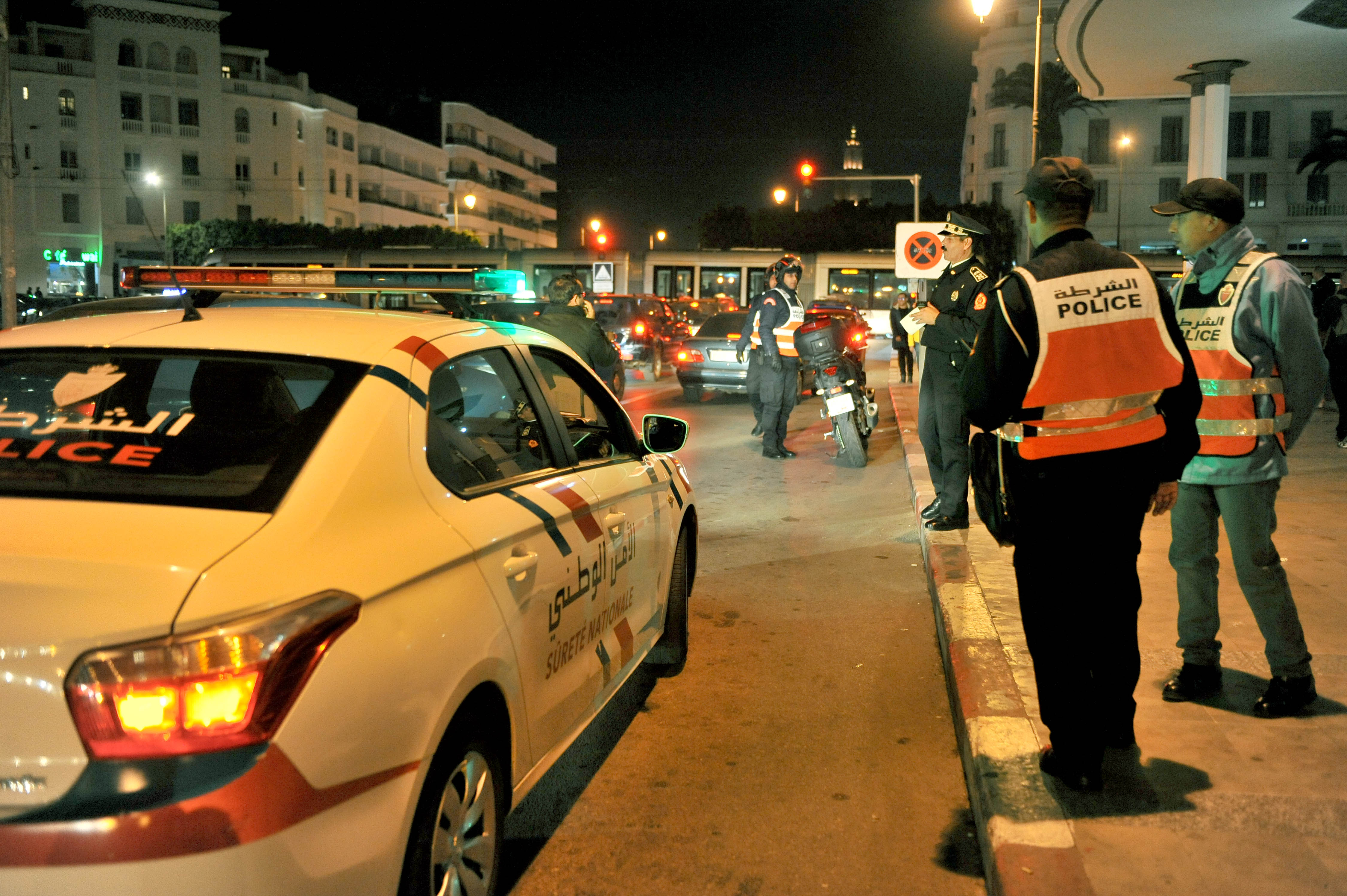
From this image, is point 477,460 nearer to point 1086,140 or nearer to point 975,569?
point 975,569

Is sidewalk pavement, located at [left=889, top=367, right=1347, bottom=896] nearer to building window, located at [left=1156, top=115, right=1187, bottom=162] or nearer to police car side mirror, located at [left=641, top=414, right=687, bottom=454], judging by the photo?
police car side mirror, located at [left=641, top=414, right=687, bottom=454]

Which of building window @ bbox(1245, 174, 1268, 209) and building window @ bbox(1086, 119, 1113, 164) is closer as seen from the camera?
building window @ bbox(1245, 174, 1268, 209)

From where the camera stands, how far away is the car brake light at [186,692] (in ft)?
6.77

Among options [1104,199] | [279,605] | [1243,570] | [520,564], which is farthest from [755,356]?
[1104,199]

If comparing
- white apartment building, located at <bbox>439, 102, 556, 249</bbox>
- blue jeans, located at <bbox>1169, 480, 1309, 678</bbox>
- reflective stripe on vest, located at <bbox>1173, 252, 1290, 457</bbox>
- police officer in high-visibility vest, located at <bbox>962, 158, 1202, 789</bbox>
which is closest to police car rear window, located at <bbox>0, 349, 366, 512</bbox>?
police officer in high-visibility vest, located at <bbox>962, 158, 1202, 789</bbox>

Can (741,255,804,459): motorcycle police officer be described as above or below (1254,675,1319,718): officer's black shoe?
above

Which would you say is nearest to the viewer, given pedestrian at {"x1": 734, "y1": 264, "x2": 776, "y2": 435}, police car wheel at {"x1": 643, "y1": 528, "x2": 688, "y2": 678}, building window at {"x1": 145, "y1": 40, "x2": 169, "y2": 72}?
police car wheel at {"x1": 643, "y1": 528, "x2": 688, "y2": 678}

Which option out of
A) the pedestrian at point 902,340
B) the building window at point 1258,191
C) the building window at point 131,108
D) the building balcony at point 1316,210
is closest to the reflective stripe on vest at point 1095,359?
the pedestrian at point 902,340

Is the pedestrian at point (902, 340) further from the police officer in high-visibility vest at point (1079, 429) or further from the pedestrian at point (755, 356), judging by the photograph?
the police officer in high-visibility vest at point (1079, 429)

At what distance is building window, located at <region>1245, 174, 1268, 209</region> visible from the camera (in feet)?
215

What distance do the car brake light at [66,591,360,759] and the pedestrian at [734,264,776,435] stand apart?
10600 mm

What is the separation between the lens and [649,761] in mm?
4461

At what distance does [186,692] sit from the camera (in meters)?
2.09

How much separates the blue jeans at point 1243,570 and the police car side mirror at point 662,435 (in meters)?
1.93
